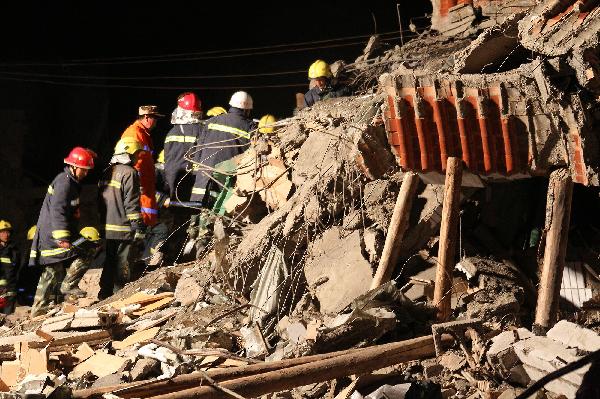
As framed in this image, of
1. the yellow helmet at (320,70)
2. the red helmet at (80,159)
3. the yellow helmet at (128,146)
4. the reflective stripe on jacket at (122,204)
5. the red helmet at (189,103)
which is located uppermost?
the yellow helmet at (320,70)

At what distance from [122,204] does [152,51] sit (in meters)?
9.32

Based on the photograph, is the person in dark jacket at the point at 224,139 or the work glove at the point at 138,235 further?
the person in dark jacket at the point at 224,139

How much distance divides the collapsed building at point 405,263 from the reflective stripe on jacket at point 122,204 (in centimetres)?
139

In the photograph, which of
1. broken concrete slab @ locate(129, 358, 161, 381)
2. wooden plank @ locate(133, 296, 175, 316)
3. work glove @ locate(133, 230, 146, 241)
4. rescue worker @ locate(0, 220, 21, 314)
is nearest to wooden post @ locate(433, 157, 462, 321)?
broken concrete slab @ locate(129, 358, 161, 381)

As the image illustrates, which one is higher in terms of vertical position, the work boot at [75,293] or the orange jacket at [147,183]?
the orange jacket at [147,183]

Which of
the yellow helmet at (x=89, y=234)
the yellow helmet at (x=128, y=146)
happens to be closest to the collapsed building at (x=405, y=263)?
the yellow helmet at (x=89, y=234)

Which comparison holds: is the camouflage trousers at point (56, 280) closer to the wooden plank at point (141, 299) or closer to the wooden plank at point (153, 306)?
the wooden plank at point (141, 299)

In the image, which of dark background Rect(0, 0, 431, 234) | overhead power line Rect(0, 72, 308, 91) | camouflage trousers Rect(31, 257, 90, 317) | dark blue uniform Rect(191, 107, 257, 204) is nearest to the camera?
camouflage trousers Rect(31, 257, 90, 317)

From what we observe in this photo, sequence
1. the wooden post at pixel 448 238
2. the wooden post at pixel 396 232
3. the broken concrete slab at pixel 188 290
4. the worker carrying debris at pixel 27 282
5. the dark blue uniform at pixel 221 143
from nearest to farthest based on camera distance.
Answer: the wooden post at pixel 448 238
the wooden post at pixel 396 232
the broken concrete slab at pixel 188 290
the dark blue uniform at pixel 221 143
the worker carrying debris at pixel 27 282

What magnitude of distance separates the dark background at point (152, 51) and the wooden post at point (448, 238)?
35.7ft

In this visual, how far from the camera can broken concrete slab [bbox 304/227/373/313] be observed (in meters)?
6.57

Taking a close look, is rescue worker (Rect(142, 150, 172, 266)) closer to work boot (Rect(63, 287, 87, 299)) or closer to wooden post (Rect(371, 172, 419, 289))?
work boot (Rect(63, 287, 87, 299))

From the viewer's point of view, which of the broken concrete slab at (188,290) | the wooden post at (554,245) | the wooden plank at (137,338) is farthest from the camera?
the broken concrete slab at (188,290)

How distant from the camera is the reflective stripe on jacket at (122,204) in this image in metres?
9.53
